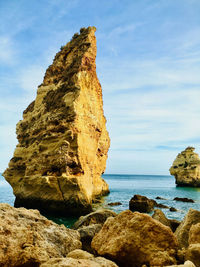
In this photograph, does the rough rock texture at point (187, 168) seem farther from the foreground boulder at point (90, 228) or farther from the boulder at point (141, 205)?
the foreground boulder at point (90, 228)

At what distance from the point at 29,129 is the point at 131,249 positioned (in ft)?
79.0

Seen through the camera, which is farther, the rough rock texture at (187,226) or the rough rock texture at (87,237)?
the rough rock texture at (187,226)

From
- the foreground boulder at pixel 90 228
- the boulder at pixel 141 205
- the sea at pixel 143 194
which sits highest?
the foreground boulder at pixel 90 228

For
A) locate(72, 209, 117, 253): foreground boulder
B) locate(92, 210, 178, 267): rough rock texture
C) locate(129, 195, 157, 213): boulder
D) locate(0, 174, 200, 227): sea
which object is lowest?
locate(0, 174, 200, 227): sea

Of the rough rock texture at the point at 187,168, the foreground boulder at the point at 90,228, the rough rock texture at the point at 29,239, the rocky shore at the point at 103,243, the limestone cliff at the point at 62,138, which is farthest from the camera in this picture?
the rough rock texture at the point at 187,168

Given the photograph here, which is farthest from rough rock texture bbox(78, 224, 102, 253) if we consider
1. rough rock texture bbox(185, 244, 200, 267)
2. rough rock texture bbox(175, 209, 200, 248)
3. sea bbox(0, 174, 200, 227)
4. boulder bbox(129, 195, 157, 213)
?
boulder bbox(129, 195, 157, 213)

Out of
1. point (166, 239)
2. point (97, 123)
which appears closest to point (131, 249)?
point (166, 239)

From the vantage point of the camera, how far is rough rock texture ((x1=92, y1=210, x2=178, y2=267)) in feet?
16.1

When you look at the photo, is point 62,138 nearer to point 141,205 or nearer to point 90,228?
point 141,205

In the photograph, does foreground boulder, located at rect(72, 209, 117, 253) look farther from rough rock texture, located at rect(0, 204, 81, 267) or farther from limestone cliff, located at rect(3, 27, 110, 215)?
limestone cliff, located at rect(3, 27, 110, 215)

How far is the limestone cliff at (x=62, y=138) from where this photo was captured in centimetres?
1966

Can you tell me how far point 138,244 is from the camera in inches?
198

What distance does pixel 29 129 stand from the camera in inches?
1063

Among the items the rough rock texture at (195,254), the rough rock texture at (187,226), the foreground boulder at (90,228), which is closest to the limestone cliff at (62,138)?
the foreground boulder at (90,228)
